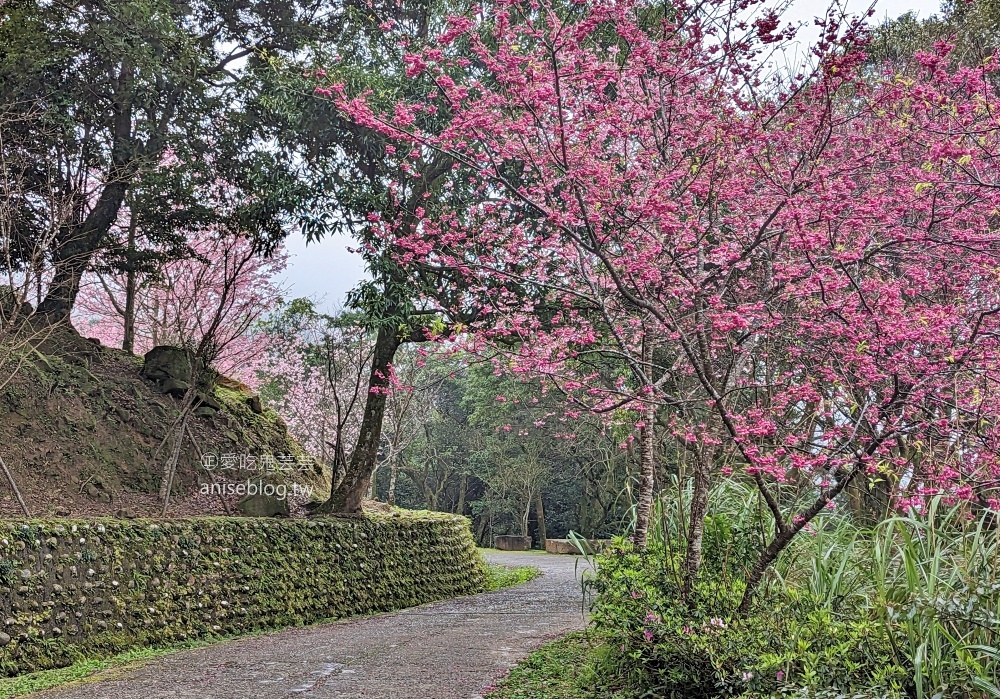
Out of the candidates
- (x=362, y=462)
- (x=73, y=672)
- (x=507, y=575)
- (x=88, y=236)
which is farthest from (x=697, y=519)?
(x=507, y=575)

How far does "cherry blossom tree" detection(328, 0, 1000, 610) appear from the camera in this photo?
416cm

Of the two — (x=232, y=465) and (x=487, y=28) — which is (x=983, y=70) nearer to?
(x=487, y=28)

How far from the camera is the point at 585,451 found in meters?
21.0

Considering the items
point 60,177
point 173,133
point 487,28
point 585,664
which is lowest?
point 585,664

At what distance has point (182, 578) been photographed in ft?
24.0

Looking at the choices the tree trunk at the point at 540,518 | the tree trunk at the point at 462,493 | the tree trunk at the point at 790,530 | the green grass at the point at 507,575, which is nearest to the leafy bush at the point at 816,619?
the tree trunk at the point at 790,530

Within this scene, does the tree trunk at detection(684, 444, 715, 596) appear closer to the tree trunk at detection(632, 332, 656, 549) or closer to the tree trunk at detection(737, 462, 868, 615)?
the tree trunk at detection(737, 462, 868, 615)

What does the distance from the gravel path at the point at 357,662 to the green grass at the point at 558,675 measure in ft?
0.50

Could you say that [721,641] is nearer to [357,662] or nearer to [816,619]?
[816,619]

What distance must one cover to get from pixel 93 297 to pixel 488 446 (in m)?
11.9

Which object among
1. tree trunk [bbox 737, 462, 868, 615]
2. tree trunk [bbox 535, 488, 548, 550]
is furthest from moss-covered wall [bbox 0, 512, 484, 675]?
tree trunk [bbox 535, 488, 548, 550]

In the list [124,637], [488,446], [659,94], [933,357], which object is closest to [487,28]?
[659,94]

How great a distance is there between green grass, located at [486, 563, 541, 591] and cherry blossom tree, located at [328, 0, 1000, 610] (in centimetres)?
756

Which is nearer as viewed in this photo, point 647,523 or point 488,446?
point 647,523
